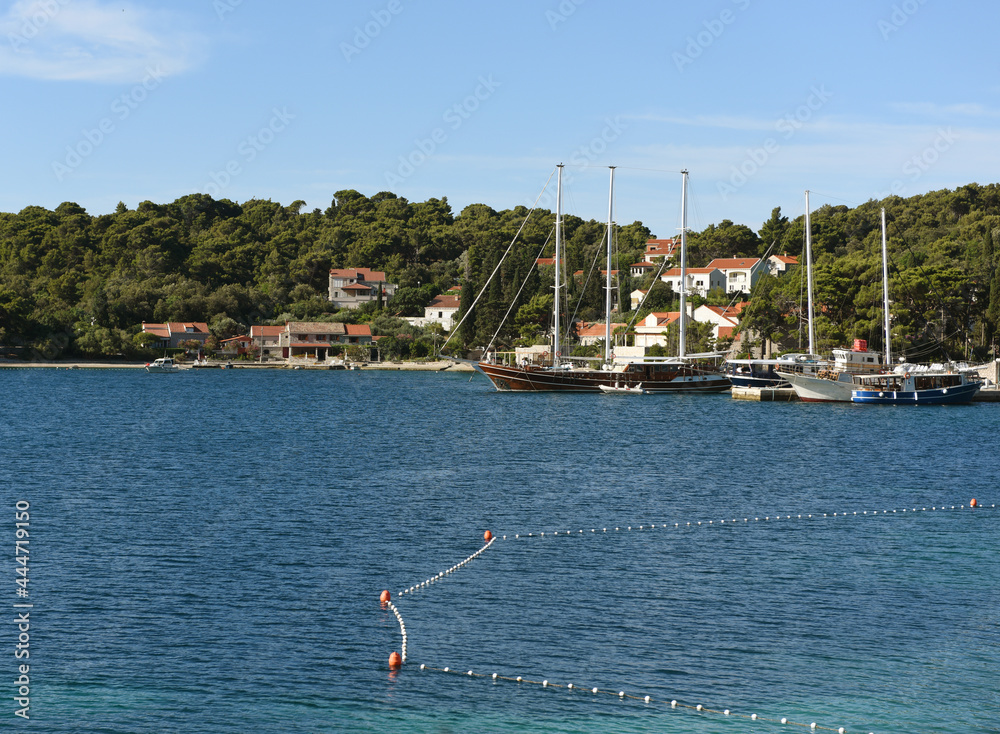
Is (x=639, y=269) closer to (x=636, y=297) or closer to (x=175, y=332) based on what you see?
(x=636, y=297)

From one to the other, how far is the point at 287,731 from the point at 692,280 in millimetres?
137113

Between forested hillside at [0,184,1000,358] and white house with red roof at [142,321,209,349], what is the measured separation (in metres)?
1.87

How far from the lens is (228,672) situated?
1692cm

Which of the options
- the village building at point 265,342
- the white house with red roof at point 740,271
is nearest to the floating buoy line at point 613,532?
the white house with red roof at point 740,271

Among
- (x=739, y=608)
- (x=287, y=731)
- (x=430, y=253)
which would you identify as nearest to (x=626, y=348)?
(x=430, y=253)

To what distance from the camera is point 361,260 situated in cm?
17325

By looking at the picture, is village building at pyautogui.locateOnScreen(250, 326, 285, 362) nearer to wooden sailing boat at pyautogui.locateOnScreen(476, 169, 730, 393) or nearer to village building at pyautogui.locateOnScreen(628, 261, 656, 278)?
village building at pyautogui.locateOnScreen(628, 261, 656, 278)

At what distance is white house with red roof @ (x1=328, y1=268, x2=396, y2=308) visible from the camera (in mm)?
161500

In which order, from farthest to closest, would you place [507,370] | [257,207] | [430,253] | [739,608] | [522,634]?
[257,207], [430,253], [507,370], [739,608], [522,634]

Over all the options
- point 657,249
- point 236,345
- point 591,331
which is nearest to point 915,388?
point 591,331

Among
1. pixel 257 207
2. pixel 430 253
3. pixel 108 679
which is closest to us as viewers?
pixel 108 679

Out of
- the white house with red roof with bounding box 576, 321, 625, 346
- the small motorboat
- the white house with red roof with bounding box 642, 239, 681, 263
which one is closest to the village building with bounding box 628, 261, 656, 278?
the white house with red roof with bounding box 642, 239, 681, 263

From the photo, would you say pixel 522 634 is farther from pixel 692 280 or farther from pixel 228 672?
pixel 692 280

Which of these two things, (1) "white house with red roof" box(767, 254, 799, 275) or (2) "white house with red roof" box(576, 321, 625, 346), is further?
(1) "white house with red roof" box(767, 254, 799, 275)
